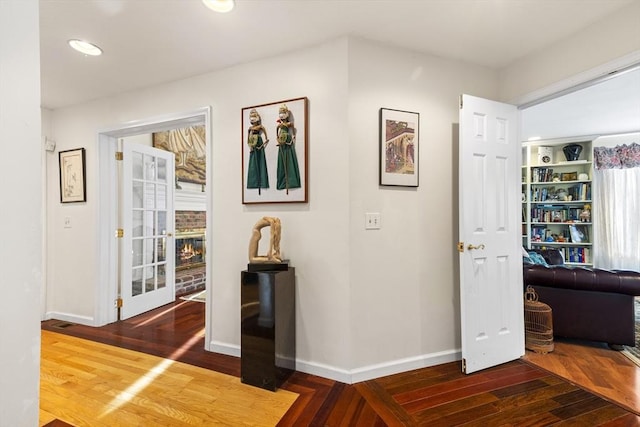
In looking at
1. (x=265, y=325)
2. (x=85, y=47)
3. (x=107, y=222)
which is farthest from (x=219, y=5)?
(x=107, y=222)

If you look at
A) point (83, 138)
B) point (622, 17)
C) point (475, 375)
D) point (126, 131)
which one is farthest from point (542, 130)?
point (83, 138)

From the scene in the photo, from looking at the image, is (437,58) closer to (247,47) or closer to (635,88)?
(247,47)

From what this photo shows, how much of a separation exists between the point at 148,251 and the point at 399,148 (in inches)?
125

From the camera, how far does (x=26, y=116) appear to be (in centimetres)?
84

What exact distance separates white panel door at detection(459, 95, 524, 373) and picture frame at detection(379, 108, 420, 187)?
0.34 meters

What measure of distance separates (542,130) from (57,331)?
6.66m

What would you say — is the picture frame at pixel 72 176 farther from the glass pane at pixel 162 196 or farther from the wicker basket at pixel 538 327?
the wicker basket at pixel 538 327

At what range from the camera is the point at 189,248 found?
475cm

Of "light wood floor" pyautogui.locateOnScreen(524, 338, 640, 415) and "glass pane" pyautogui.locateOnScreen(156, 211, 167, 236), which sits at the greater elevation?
"glass pane" pyautogui.locateOnScreen(156, 211, 167, 236)

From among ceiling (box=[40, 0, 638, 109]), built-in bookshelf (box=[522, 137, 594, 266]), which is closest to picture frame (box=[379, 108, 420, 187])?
ceiling (box=[40, 0, 638, 109])

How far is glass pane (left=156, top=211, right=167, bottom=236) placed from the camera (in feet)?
12.9

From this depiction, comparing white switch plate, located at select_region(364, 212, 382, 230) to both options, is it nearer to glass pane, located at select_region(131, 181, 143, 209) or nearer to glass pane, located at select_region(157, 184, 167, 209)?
glass pane, located at select_region(131, 181, 143, 209)

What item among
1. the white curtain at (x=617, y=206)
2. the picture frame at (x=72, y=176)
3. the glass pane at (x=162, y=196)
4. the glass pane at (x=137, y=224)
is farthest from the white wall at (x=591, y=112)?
the picture frame at (x=72, y=176)

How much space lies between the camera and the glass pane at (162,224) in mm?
3923
